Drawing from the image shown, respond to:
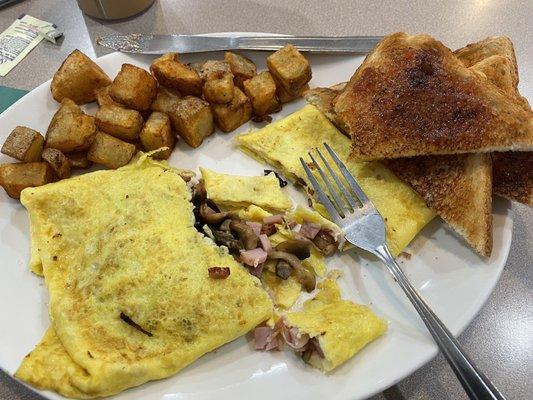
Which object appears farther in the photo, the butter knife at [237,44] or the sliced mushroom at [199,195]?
the butter knife at [237,44]

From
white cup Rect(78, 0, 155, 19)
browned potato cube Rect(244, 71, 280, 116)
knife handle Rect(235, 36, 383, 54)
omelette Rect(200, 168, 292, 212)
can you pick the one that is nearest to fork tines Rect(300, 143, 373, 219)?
omelette Rect(200, 168, 292, 212)

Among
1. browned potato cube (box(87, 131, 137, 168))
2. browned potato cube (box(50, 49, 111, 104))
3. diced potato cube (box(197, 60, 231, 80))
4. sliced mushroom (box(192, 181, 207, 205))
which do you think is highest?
browned potato cube (box(50, 49, 111, 104))

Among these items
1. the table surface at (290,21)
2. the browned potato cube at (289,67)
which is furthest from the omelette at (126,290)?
the table surface at (290,21)

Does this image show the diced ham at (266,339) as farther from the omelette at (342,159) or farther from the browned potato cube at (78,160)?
the browned potato cube at (78,160)

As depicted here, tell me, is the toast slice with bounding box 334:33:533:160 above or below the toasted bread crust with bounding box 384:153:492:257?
above

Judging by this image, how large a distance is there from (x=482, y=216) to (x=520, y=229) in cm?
56

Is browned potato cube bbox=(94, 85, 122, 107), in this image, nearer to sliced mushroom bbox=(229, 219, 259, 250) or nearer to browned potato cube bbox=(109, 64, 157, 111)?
browned potato cube bbox=(109, 64, 157, 111)

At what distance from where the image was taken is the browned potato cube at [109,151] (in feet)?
6.91

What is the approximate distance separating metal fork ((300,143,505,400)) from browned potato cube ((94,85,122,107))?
2.88 ft

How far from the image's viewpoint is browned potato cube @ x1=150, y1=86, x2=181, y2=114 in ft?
7.22

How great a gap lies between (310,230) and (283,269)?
20cm

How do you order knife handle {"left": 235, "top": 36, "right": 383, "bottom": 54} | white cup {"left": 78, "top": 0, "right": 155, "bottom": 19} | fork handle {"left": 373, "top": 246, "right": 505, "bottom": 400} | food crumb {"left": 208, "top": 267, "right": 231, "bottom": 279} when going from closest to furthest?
1. fork handle {"left": 373, "top": 246, "right": 505, "bottom": 400}
2. food crumb {"left": 208, "top": 267, "right": 231, "bottom": 279}
3. knife handle {"left": 235, "top": 36, "right": 383, "bottom": 54}
4. white cup {"left": 78, "top": 0, "right": 155, "bottom": 19}

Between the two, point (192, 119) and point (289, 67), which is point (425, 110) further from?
point (192, 119)

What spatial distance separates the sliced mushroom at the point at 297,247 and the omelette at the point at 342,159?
0.30m
